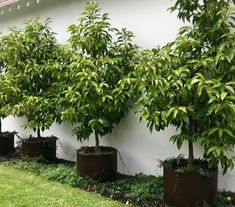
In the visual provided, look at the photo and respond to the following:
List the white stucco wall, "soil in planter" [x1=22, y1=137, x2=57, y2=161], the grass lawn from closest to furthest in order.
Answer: the grass lawn
the white stucco wall
"soil in planter" [x1=22, y1=137, x2=57, y2=161]

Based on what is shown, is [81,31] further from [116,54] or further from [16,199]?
[16,199]

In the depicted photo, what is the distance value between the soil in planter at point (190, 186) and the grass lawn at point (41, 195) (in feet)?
2.09

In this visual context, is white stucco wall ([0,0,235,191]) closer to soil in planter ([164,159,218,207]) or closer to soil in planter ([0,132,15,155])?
soil in planter ([164,159,218,207])

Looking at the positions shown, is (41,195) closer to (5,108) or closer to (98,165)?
(98,165)

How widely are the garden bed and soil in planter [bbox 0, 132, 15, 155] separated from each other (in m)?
1.24

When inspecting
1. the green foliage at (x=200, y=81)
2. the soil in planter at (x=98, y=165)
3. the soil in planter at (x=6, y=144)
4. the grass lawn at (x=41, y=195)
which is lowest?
the grass lawn at (x=41, y=195)

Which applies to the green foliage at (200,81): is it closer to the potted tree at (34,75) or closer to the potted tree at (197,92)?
the potted tree at (197,92)

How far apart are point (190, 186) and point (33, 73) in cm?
366

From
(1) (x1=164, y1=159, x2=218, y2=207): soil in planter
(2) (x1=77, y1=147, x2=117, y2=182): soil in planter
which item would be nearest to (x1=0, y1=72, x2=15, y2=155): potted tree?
(2) (x1=77, y1=147, x2=117, y2=182): soil in planter

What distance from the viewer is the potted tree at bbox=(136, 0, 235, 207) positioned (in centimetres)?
415

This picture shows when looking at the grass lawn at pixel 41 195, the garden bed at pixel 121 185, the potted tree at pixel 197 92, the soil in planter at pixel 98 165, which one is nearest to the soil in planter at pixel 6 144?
the garden bed at pixel 121 185

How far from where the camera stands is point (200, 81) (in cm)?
418

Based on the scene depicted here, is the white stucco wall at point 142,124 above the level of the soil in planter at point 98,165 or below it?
above

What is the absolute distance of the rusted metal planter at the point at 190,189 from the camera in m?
4.59
